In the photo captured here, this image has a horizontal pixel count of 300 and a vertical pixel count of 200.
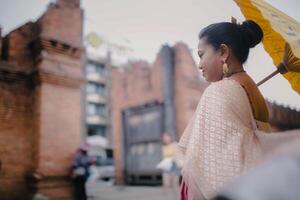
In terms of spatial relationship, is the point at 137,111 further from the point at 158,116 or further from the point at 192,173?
the point at 192,173

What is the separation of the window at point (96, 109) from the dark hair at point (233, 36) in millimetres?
36168

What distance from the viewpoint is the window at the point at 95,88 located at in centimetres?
3812

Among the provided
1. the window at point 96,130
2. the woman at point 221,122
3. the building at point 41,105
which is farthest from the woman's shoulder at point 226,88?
the window at point 96,130

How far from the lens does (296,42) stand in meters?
1.92

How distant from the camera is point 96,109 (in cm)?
3812

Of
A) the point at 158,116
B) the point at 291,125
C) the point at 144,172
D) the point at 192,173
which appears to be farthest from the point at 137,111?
the point at 192,173

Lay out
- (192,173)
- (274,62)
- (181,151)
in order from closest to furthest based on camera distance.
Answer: (192,173)
(181,151)
(274,62)

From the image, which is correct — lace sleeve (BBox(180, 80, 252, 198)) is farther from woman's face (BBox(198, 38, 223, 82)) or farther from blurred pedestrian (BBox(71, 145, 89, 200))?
blurred pedestrian (BBox(71, 145, 89, 200))

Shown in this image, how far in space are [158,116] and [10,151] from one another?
5.95 metres

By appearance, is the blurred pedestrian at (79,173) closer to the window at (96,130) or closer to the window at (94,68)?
the window at (96,130)

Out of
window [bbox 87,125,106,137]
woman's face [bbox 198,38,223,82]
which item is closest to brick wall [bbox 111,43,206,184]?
woman's face [bbox 198,38,223,82]

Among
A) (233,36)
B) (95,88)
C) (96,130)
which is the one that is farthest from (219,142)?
(95,88)

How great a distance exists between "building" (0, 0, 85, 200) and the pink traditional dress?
187 inches

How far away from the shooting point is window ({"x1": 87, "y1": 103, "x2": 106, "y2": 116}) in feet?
124
